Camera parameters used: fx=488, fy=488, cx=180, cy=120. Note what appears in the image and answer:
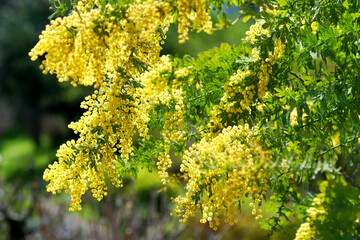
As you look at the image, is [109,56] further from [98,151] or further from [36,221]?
[36,221]

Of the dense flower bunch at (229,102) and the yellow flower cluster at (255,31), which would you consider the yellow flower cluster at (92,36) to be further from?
the yellow flower cluster at (255,31)

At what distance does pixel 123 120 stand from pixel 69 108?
880 inches

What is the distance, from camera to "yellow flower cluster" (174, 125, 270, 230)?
6.81ft

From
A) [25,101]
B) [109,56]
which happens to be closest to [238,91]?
[109,56]

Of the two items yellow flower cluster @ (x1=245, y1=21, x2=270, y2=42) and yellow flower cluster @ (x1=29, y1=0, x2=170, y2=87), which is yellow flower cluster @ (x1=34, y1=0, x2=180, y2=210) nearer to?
yellow flower cluster @ (x1=29, y1=0, x2=170, y2=87)

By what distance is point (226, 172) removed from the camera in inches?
88.4

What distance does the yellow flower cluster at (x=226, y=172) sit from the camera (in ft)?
6.81

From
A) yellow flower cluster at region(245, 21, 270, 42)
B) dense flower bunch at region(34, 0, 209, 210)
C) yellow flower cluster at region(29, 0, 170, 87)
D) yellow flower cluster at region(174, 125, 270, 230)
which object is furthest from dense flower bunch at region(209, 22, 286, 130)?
yellow flower cluster at region(29, 0, 170, 87)

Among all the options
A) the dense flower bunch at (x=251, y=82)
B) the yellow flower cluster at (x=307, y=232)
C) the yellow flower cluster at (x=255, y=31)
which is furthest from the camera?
the yellow flower cluster at (x=255, y=31)

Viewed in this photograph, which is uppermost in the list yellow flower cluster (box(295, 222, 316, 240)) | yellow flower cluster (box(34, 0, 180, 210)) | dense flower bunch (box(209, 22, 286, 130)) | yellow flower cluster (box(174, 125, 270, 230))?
yellow flower cluster (box(34, 0, 180, 210))

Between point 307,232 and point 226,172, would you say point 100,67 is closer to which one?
point 226,172

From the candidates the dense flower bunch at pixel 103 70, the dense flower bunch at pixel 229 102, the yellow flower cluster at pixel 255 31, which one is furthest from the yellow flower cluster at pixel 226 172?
the yellow flower cluster at pixel 255 31

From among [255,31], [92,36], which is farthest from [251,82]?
[92,36]

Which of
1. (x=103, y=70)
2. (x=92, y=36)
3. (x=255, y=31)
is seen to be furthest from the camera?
(x=255, y=31)
